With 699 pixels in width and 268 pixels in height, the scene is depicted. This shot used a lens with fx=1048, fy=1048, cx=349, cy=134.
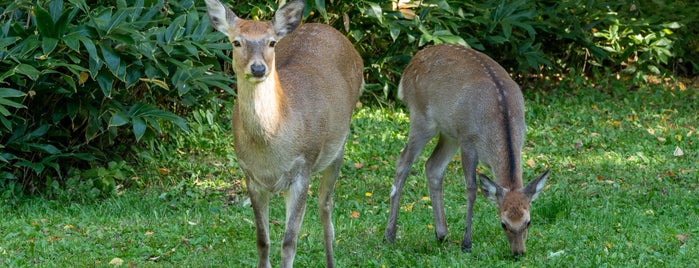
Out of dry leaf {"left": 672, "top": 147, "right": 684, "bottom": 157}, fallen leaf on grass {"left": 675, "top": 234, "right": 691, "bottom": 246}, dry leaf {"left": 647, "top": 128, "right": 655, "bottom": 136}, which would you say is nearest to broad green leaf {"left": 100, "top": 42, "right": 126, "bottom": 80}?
fallen leaf on grass {"left": 675, "top": 234, "right": 691, "bottom": 246}

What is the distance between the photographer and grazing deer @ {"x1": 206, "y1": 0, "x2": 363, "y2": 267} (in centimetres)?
612

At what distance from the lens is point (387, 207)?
8.85m

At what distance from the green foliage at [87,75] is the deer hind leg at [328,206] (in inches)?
63.8

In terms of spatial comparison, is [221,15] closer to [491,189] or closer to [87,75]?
[491,189]

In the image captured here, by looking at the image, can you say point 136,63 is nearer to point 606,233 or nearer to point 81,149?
point 81,149

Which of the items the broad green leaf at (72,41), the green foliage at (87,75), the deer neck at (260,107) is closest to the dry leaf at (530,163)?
the green foliage at (87,75)

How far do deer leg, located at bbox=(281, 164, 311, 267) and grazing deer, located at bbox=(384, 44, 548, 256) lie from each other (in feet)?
4.47

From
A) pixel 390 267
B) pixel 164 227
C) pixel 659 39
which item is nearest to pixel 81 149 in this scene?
pixel 164 227

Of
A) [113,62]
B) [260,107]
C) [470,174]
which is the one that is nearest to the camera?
[260,107]

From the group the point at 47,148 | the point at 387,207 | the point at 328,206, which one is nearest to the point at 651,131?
the point at 387,207

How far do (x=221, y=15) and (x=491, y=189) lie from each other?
86.7 inches

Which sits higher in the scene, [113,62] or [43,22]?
[43,22]

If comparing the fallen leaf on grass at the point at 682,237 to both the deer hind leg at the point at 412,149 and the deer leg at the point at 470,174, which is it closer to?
the deer leg at the point at 470,174

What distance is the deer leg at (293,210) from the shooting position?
21.1 ft
